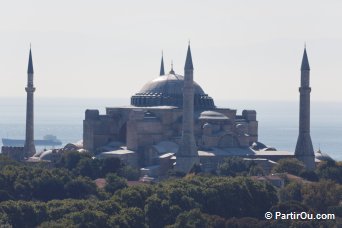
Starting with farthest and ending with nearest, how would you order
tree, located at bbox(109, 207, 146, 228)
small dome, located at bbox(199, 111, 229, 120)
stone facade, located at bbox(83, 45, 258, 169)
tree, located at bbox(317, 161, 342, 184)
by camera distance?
small dome, located at bbox(199, 111, 229, 120) → stone facade, located at bbox(83, 45, 258, 169) → tree, located at bbox(317, 161, 342, 184) → tree, located at bbox(109, 207, 146, 228)

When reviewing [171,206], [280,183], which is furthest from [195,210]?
[280,183]

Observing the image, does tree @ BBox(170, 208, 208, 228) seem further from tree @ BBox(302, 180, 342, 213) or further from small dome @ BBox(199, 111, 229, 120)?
small dome @ BBox(199, 111, 229, 120)

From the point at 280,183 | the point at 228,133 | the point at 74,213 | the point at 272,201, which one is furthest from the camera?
the point at 228,133

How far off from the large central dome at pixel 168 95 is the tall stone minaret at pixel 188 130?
8093 millimetres

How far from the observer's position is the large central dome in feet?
348

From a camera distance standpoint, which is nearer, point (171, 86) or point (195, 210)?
point (195, 210)

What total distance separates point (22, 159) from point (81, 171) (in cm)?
1561

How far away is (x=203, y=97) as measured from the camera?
107062 millimetres

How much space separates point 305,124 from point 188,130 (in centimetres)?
872

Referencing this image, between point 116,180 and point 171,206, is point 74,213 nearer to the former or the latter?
point 171,206

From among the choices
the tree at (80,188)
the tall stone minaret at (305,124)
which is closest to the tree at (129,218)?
the tree at (80,188)

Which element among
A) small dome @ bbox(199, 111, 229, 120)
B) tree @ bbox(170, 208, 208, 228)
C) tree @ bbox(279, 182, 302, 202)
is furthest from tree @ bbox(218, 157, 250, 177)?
tree @ bbox(170, 208, 208, 228)

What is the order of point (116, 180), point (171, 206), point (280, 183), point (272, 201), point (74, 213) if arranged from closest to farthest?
point (74, 213), point (171, 206), point (272, 201), point (116, 180), point (280, 183)

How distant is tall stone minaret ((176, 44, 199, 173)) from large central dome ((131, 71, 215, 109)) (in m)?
8.09
